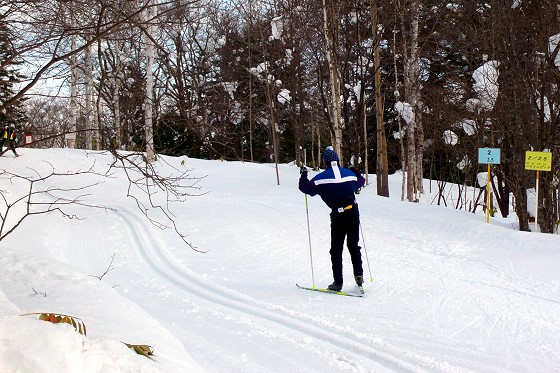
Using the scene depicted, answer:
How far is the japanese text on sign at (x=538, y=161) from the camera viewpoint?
11.0m

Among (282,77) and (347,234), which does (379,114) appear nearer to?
(347,234)

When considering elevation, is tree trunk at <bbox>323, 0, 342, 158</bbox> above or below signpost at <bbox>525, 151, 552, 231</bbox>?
above

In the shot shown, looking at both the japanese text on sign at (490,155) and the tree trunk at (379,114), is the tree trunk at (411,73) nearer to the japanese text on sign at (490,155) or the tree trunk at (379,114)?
the tree trunk at (379,114)

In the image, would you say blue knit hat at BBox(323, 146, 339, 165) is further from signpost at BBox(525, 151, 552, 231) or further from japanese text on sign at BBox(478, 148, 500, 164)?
japanese text on sign at BBox(478, 148, 500, 164)

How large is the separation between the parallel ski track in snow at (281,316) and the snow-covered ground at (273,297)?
0.08ft

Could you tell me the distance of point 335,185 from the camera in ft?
23.5

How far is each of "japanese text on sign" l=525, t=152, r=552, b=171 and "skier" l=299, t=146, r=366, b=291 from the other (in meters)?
5.47

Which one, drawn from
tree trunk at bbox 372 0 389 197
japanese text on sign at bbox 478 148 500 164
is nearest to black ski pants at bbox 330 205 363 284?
japanese text on sign at bbox 478 148 500 164

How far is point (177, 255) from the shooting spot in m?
9.99

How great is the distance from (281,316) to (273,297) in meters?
0.87

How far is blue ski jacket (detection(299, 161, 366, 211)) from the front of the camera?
7.17 metres

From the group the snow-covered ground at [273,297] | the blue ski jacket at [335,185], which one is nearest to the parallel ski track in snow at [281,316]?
the snow-covered ground at [273,297]

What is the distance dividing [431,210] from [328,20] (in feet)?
25.8

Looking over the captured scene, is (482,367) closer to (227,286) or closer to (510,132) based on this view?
A: (227,286)
